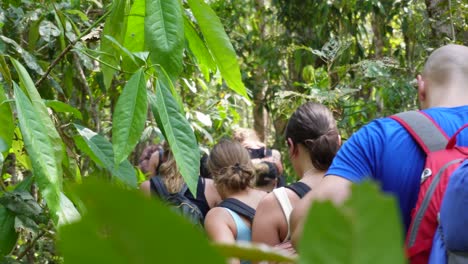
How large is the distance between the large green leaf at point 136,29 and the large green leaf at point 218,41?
17 centimetres

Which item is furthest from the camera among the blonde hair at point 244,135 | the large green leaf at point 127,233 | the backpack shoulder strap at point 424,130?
the blonde hair at point 244,135

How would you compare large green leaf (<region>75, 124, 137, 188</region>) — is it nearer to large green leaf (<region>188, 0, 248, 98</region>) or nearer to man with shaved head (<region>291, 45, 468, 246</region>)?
large green leaf (<region>188, 0, 248, 98</region>)

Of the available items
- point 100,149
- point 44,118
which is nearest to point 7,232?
point 100,149

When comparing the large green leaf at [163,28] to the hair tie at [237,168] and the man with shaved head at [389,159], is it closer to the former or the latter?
the man with shaved head at [389,159]

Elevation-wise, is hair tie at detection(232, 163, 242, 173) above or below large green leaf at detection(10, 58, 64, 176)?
below

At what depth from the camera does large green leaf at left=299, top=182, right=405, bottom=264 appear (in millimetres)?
220

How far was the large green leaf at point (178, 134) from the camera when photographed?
1.45 metres

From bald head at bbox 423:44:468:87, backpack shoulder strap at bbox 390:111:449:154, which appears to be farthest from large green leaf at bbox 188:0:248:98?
bald head at bbox 423:44:468:87

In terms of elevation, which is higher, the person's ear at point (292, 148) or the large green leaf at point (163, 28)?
the large green leaf at point (163, 28)

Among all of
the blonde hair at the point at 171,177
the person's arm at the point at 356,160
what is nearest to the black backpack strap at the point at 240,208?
the blonde hair at the point at 171,177

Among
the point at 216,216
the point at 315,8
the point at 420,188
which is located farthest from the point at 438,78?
the point at 315,8

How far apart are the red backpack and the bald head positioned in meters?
0.30

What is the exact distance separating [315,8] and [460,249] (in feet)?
19.1

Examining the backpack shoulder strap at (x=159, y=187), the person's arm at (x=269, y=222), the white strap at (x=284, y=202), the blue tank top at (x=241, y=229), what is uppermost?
the white strap at (x=284, y=202)
